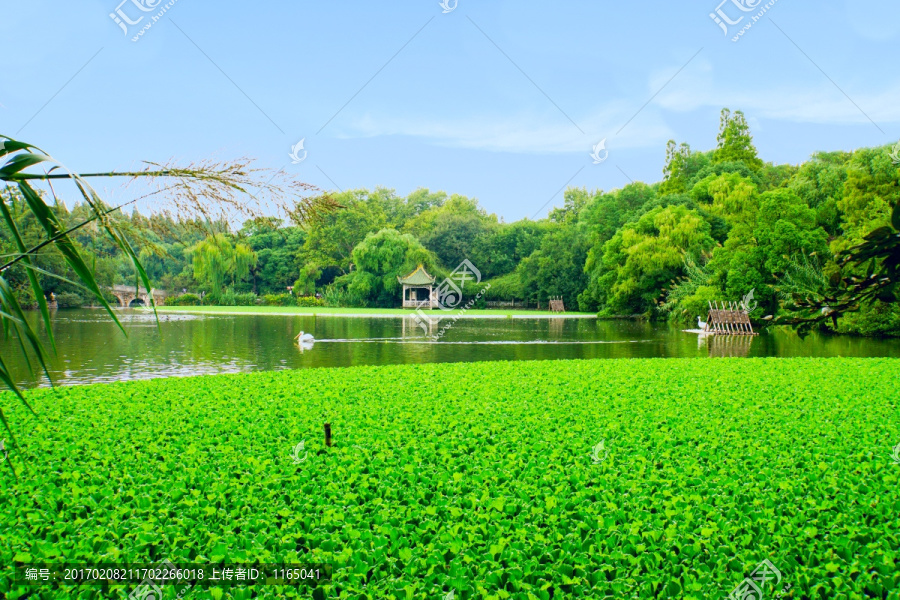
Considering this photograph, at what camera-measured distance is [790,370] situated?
833cm

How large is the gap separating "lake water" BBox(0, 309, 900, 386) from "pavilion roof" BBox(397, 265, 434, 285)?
18839mm

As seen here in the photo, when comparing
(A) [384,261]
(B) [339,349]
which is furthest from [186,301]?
(B) [339,349]

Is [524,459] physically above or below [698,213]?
below

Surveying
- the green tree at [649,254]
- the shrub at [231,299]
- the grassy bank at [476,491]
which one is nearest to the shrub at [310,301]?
the shrub at [231,299]

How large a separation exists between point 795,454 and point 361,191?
48.4 meters

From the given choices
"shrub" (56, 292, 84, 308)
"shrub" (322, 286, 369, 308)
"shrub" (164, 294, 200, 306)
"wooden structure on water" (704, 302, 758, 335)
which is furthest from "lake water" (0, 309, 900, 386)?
"shrub" (164, 294, 200, 306)

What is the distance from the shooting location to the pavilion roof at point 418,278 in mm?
38250

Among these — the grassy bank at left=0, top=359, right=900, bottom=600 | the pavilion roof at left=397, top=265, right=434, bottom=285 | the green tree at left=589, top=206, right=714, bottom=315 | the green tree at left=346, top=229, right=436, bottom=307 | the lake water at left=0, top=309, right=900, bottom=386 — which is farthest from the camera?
the green tree at left=346, top=229, right=436, bottom=307

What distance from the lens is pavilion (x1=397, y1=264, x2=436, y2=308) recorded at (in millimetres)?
38344

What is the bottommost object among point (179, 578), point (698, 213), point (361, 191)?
point (179, 578)

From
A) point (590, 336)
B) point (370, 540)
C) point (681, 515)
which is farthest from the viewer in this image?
point (590, 336)

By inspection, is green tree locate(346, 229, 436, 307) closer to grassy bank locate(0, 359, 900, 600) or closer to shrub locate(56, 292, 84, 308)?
shrub locate(56, 292, 84, 308)

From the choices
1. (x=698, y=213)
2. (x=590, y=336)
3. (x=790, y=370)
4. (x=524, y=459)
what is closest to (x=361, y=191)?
(x=698, y=213)

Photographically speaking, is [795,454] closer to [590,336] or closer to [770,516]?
[770,516]
